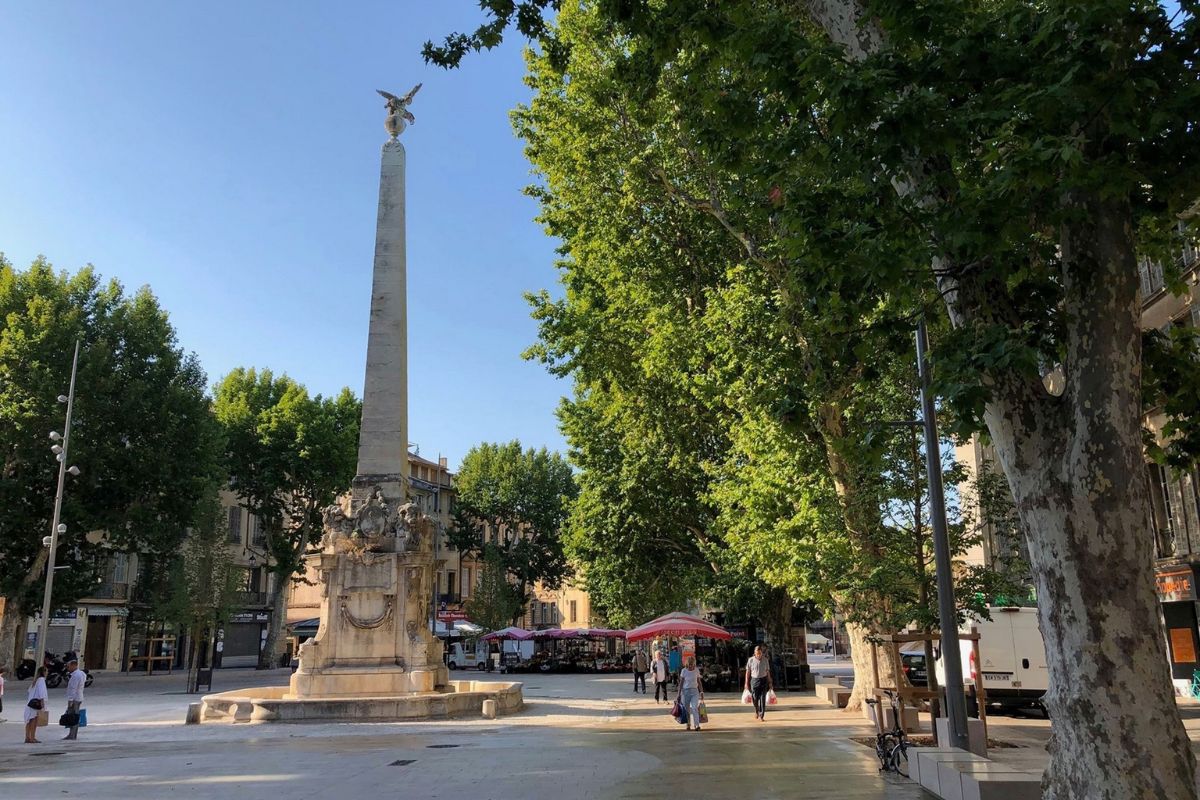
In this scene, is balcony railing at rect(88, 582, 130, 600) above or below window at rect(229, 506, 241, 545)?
below

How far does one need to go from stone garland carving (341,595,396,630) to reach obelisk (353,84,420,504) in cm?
247

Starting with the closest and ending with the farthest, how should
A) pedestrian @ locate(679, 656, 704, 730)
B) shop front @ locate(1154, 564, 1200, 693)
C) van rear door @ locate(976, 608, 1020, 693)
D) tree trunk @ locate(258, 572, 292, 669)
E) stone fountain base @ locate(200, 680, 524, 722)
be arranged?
pedestrian @ locate(679, 656, 704, 730) → stone fountain base @ locate(200, 680, 524, 722) → van rear door @ locate(976, 608, 1020, 693) → shop front @ locate(1154, 564, 1200, 693) → tree trunk @ locate(258, 572, 292, 669)

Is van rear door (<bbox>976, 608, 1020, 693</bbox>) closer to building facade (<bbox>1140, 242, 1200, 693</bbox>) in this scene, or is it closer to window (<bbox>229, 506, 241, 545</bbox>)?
building facade (<bbox>1140, 242, 1200, 693</bbox>)

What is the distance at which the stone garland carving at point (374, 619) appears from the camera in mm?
19422

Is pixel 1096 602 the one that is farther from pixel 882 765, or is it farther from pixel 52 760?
pixel 52 760

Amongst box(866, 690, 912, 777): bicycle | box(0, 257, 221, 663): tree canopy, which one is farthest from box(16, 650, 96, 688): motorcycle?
box(866, 690, 912, 777): bicycle

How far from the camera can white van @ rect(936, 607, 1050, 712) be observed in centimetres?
1952

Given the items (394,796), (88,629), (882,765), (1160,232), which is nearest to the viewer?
(1160,232)

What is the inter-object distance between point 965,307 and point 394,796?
25.2 ft

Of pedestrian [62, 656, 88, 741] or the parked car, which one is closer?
pedestrian [62, 656, 88, 741]

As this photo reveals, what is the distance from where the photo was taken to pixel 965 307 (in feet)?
23.4

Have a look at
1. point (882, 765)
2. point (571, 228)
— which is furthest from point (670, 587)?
point (882, 765)

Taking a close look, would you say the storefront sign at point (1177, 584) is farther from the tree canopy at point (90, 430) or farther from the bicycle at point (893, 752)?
the tree canopy at point (90, 430)

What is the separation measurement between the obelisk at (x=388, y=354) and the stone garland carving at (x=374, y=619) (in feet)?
8.10
